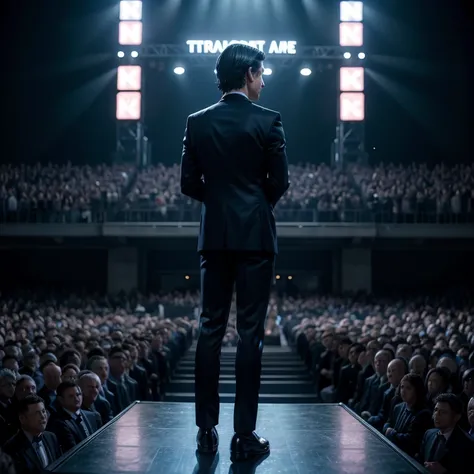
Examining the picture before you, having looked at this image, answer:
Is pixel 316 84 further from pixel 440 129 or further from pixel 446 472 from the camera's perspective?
pixel 446 472

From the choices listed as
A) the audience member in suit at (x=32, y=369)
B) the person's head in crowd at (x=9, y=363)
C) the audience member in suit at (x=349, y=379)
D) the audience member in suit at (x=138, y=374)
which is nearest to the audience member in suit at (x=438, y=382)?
the audience member in suit at (x=349, y=379)

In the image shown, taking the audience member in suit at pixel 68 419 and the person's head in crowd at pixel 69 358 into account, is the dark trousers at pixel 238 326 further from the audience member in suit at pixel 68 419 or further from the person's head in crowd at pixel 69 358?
the person's head in crowd at pixel 69 358

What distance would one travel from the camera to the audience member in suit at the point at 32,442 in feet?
14.0

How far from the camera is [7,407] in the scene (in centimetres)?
561

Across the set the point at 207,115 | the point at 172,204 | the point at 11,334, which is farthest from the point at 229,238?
the point at 172,204

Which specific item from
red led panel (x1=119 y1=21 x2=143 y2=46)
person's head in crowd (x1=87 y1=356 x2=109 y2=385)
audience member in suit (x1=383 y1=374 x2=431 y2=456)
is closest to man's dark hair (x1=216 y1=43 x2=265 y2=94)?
audience member in suit (x1=383 y1=374 x2=431 y2=456)

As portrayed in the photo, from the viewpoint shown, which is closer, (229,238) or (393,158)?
(229,238)

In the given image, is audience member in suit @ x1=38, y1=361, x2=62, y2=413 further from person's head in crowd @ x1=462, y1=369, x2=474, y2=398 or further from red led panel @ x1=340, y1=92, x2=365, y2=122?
red led panel @ x1=340, y1=92, x2=365, y2=122

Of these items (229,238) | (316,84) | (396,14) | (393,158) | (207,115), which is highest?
(396,14)

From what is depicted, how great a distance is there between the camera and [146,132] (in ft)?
112

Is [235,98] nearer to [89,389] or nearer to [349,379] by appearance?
[89,389]

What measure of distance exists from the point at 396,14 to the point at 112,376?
27.9 meters

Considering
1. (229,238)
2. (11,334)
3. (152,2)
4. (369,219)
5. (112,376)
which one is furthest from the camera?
(152,2)

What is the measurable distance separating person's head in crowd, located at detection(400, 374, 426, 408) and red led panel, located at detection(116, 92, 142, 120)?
26630 mm
